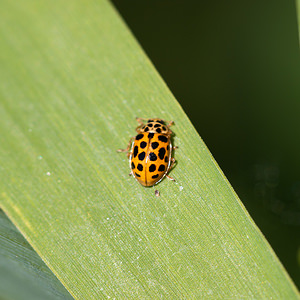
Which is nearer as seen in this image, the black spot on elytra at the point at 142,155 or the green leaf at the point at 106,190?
the green leaf at the point at 106,190

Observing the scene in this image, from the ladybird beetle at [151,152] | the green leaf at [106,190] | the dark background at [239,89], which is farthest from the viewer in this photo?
the dark background at [239,89]

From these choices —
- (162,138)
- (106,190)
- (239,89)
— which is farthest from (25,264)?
(239,89)

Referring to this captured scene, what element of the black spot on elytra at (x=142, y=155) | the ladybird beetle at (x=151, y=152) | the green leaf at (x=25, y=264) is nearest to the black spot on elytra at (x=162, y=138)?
the ladybird beetle at (x=151, y=152)

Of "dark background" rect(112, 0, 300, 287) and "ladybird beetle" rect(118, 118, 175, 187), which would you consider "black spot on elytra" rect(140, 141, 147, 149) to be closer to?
"ladybird beetle" rect(118, 118, 175, 187)

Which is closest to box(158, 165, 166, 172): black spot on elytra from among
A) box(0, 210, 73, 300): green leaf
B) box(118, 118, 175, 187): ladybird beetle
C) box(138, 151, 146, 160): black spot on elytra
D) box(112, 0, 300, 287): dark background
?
box(118, 118, 175, 187): ladybird beetle

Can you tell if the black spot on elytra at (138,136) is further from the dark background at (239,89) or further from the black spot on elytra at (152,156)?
the dark background at (239,89)

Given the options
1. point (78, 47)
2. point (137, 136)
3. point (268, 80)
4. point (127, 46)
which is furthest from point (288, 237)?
point (78, 47)
